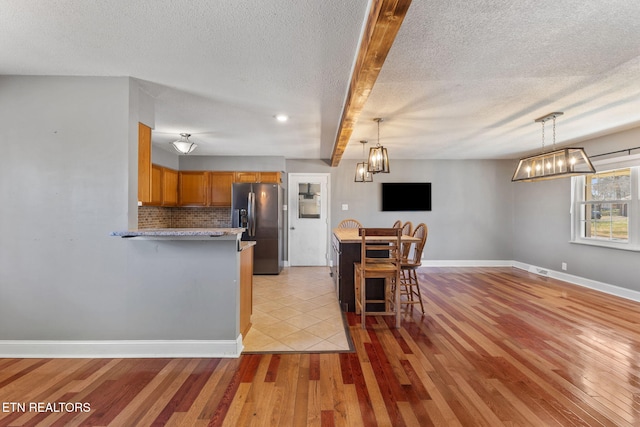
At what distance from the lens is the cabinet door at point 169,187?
4824mm

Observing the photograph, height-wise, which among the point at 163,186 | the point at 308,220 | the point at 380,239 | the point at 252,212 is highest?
the point at 163,186

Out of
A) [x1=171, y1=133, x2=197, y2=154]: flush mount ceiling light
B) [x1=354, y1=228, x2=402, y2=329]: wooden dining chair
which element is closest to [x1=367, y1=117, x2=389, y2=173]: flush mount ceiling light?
[x1=354, y1=228, x2=402, y2=329]: wooden dining chair

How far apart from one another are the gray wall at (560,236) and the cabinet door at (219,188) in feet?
19.0

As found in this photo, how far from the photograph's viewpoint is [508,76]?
7.35 ft

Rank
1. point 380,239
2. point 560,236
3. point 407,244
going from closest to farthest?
point 380,239 < point 407,244 < point 560,236

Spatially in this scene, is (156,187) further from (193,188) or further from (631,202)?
(631,202)

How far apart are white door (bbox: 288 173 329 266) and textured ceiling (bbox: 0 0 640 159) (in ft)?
8.02

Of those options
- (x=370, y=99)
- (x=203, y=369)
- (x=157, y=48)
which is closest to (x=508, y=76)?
(x=370, y=99)

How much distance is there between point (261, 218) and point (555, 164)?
417cm

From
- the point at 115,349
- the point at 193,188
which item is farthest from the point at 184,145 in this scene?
the point at 115,349

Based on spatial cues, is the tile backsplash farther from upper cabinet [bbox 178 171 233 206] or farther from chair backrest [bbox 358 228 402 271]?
chair backrest [bbox 358 228 402 271]

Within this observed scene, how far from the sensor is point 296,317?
305 cm

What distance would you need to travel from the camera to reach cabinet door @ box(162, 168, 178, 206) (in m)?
4.82

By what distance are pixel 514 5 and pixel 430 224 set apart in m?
4.71
